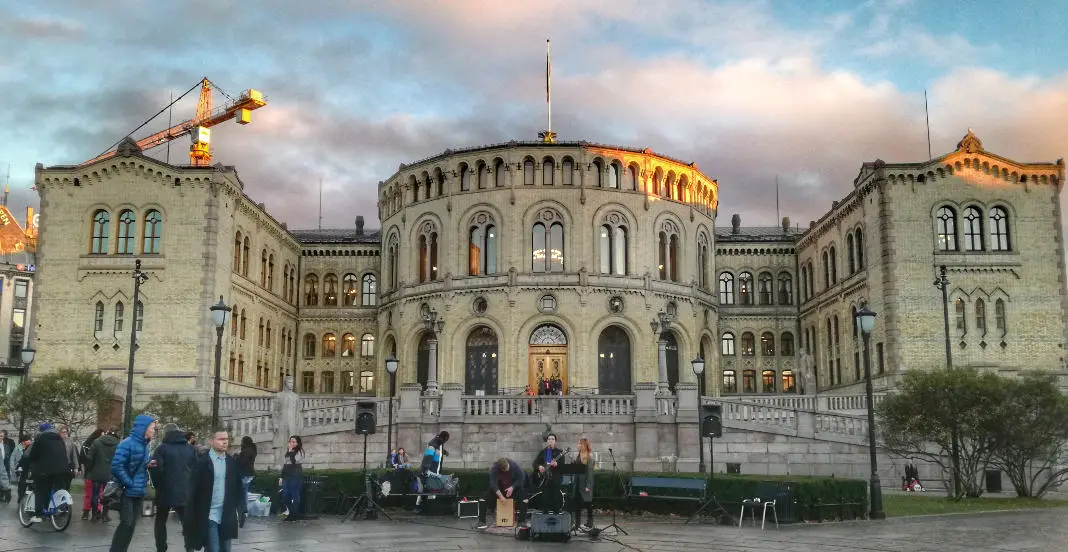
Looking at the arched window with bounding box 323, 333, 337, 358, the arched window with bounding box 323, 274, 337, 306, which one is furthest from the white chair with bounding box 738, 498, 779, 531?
the arched window with bounding box 323, 274, 337, 306

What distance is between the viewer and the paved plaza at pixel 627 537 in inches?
634

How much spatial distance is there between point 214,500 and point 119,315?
37.8 metres

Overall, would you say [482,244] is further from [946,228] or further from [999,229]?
[999,229]

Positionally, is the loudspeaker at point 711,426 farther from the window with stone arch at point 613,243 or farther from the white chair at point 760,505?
the window with stone arch at point 613,243

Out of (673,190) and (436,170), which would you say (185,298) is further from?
(673,190)

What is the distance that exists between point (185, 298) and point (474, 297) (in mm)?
14185

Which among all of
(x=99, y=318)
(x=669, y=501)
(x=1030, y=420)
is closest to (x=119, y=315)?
(x=99, y=318)

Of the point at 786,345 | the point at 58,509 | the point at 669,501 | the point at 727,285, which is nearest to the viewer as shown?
the point at 58,509

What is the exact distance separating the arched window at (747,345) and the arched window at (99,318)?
35.4 metres

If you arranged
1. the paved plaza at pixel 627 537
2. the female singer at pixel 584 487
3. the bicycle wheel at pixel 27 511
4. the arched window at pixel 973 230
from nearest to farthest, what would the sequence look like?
the paved plaza at pixel 627 537 < the bicycle wheel at pixel 27 511 < the female singer at pixel 584 487 < the arched window at pixel 973 230

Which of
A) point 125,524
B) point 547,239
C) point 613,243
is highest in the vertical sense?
point 547,239

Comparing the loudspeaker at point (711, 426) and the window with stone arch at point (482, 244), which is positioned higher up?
the window with stone arch at point (482, 244)

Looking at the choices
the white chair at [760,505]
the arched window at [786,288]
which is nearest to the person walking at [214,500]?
the white chair at [760,505]

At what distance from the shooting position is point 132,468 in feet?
42.4
